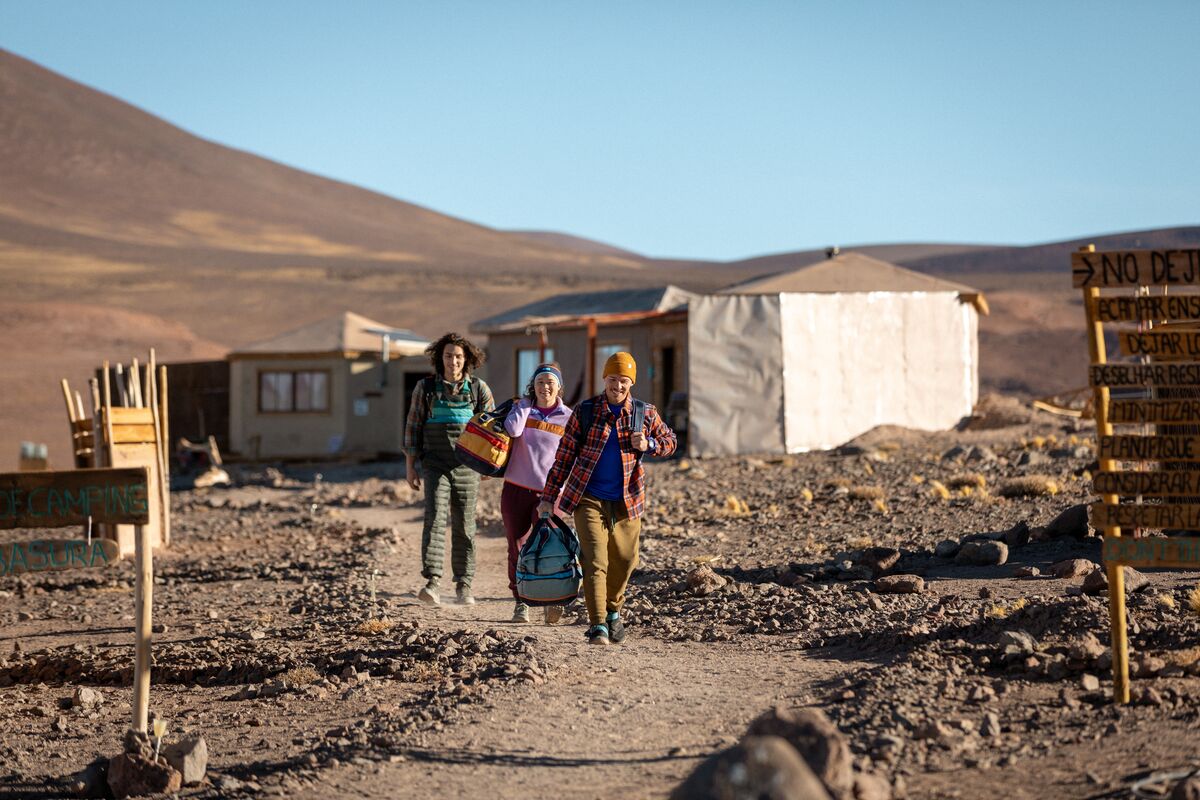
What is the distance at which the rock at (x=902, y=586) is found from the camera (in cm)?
793

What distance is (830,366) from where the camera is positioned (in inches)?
834

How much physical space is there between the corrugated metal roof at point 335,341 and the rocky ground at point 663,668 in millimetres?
14572

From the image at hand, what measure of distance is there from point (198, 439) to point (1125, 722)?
25463mm

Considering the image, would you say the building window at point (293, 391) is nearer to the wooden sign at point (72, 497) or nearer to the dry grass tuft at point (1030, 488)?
the dry grass tuft at point (1030, 488)

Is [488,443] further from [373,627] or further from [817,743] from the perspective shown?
[817,743]

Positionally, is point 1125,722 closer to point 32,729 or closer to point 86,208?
point 32,729

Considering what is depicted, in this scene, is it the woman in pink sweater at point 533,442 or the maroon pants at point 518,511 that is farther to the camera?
the maroon pants at point 518,511

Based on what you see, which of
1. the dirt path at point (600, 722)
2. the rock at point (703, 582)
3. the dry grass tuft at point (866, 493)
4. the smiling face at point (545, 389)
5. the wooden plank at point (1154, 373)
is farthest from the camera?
the dry grass tuft at point (866, 493)

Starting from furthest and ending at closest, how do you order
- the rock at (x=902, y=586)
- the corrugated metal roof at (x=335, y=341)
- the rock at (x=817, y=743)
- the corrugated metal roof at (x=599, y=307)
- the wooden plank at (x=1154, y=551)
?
the corrugated metal roof at (x=335, y=341), the corrugated metal roof at (x=599, y=307), the rock at (x=902, y=586), the wooden plank at (x=1154, y=551), the rock at (x=817, y=743)

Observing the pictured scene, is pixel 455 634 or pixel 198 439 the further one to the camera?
pixel 198 439

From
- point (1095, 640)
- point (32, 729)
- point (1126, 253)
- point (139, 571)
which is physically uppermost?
point (1126, 253)

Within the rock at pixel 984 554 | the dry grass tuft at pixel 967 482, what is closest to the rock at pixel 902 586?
the rock at pixel 984 554

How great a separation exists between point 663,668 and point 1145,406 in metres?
2.43

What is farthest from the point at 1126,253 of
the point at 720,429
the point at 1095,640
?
the point at 720,429
